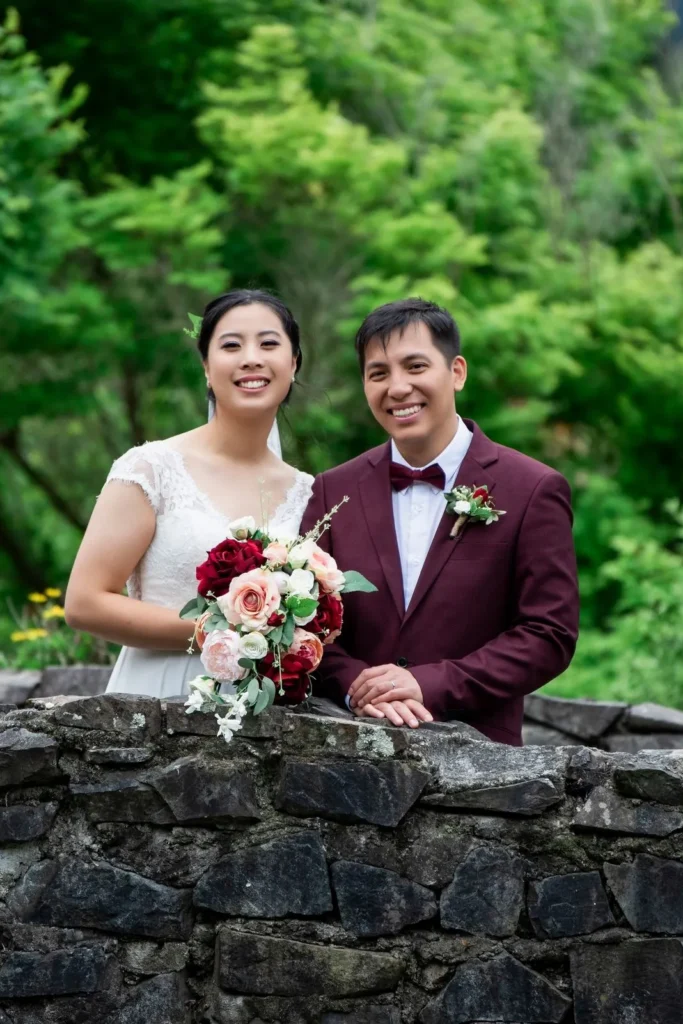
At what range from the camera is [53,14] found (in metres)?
12.0

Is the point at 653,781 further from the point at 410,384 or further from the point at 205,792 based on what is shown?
the point at 410,384

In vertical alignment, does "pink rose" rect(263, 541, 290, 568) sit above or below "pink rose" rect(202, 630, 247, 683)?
above

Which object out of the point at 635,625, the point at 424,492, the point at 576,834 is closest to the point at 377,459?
the point at 424,492

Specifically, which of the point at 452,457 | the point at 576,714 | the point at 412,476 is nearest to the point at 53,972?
the point at 412,476

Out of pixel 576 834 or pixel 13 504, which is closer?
pixel 576 834

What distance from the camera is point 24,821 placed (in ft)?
10.2

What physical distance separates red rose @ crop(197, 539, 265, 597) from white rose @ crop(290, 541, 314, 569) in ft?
0.24

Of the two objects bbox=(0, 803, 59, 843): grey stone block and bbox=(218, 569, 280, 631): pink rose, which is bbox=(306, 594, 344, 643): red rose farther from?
bbox=(0, 803, 59, 843): grey stone block

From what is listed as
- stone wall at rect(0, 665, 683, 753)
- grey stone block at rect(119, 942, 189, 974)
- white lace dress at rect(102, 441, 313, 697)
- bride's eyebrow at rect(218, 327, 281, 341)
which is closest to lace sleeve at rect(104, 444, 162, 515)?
white lace dress at rect(102, 441, 313, 697)

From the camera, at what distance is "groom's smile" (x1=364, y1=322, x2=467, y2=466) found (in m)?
3.54

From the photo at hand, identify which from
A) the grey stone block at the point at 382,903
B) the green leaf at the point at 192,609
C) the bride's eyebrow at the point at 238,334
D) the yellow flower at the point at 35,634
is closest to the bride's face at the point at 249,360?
the bride's eyebrow at the point at 238,334

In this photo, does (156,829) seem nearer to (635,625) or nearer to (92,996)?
(92,996)

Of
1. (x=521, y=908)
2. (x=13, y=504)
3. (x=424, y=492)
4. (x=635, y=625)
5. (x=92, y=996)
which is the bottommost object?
(x=92, y=996)

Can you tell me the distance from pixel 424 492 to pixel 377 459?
190 mm
